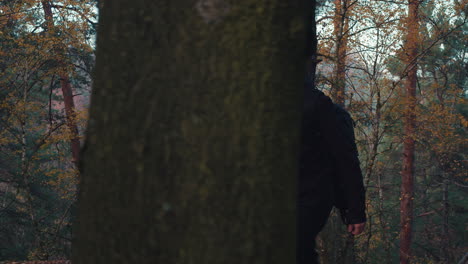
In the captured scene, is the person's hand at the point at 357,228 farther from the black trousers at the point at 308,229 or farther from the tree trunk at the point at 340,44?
the tree trunk at the point at 340,44

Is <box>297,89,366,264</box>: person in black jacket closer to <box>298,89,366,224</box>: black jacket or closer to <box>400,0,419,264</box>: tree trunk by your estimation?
<box>298,89,366,224</box>: black jacket

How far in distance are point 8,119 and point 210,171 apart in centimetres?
902

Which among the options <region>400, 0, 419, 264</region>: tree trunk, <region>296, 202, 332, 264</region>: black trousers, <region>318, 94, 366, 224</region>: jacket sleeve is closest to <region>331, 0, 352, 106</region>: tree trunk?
<region>400, 0, 419, 264</region>: tree trunk

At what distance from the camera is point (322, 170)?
2.10 meters

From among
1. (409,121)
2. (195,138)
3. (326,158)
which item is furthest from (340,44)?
(195,138)

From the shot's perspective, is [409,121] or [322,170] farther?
[409,121]

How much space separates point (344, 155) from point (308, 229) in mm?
403

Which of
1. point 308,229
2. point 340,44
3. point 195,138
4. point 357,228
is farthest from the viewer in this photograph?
point 340,44

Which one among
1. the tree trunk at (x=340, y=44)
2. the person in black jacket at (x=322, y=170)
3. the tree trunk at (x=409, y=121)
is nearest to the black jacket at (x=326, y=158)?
the person in black jacket at (x=322, y=170)

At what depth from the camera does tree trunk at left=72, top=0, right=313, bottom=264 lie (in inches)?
38.6

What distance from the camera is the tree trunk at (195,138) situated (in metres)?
0.98

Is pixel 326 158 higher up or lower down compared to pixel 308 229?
higher up

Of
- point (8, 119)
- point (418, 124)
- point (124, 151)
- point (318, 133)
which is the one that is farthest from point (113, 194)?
point (418, 124)

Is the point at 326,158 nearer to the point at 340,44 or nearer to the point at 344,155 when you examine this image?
the point at 344,155
